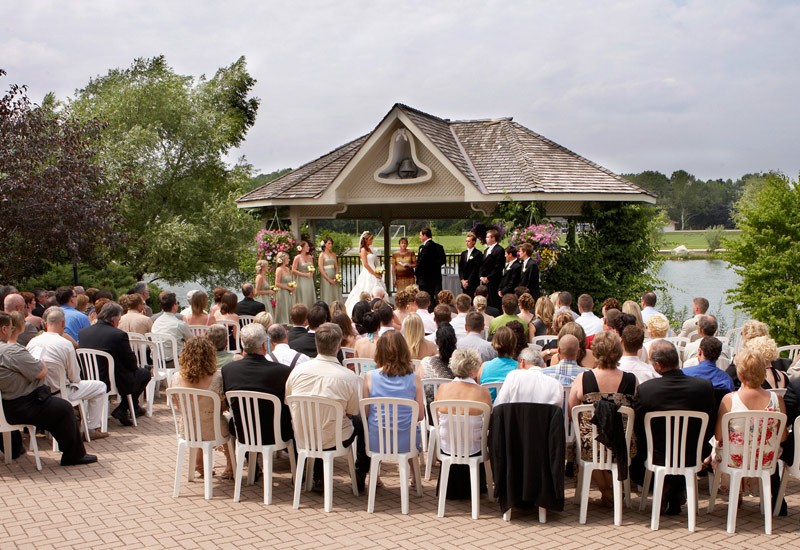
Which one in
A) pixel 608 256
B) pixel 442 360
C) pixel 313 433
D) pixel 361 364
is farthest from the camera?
pixel 608 256

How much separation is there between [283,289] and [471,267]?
407cm

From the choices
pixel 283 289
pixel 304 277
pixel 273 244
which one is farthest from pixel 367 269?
pixel 273 244

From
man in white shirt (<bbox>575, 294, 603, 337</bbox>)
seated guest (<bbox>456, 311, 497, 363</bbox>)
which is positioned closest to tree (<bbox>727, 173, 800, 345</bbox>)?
man in white shirt (<bbox>575, 294, 603, 337</bbox>)

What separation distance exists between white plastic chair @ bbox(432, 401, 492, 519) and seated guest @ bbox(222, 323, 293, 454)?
1305 mm

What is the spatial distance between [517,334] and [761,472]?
7.06ft

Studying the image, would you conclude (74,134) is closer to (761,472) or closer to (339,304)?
(339,304)

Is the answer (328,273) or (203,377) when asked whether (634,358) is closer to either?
(203,377)

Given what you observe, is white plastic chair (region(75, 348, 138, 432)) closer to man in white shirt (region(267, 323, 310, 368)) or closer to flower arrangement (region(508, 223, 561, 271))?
man in white shirt (region(267, 323, 310, 368))

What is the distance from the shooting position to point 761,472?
18.7 feet

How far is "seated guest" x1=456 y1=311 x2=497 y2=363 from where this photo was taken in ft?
24.6

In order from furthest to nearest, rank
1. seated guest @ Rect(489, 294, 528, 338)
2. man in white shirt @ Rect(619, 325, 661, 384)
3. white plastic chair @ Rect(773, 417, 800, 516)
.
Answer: seated guest @ Rect(489, 294, 528, 338), man in white shirt @ Rect(619, 325, 661, 384), white plastic chair @ Rect(773, 417, 800, 516)

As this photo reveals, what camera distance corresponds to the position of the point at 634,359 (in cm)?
639

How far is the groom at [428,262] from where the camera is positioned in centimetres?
1553

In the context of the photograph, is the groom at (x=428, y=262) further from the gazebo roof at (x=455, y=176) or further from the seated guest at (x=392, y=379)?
the seated guest at (x=392, y=379)
